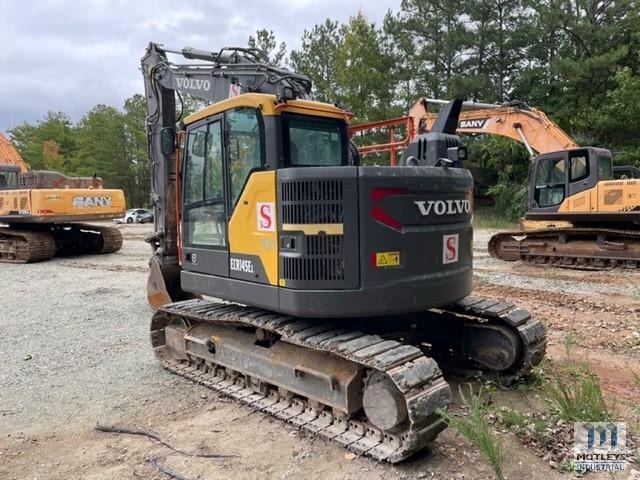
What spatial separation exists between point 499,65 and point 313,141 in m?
29.0

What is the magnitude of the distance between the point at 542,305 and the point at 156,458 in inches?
234

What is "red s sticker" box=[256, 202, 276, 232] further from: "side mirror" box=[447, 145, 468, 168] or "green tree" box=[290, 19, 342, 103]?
"green tree" box=[290, 19, 342, 103]

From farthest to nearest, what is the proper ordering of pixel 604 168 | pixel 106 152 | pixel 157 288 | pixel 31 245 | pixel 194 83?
pixel 106 152 < pixel 31 245 < pixel 604 168 < pixel 157 288 < pixel 194 83

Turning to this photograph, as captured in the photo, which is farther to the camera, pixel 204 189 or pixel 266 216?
pixel 204 189

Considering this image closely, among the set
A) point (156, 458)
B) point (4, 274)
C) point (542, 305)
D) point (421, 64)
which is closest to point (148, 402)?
point (156, 458)

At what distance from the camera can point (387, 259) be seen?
372cm

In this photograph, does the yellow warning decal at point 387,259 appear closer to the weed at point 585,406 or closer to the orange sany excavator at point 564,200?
the weed at point 585,406

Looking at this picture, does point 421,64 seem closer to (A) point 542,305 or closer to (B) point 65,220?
(B) point 65,220

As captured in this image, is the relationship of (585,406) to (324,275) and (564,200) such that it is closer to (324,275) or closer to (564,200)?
(324,275)

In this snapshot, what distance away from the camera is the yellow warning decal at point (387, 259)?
3.69 meters

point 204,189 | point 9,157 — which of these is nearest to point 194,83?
point 204,189

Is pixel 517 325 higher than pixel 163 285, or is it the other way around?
pixel 163 285

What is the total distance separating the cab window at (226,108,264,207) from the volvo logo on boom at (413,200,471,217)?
1.31 m

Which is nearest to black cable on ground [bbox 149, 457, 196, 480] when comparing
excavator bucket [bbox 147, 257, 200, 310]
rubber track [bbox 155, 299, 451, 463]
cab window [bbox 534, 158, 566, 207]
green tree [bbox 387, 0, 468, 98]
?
rubber track [bbox 155, 299, 451, 463]
